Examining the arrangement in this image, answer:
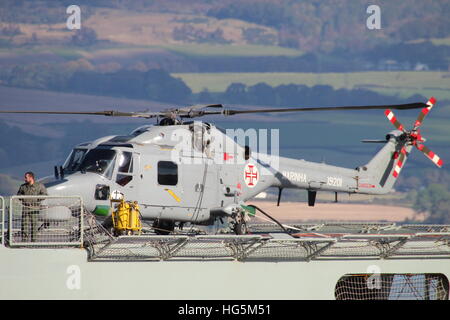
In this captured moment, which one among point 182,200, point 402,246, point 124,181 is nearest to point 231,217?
point 182,200

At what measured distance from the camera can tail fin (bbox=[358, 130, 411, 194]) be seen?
2952 cm

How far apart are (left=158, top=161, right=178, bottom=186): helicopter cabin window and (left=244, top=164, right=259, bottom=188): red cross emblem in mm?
2504

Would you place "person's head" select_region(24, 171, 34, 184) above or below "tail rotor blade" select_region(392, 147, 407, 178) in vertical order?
below

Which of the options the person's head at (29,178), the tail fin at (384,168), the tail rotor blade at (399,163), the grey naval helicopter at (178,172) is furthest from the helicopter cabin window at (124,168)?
the tail rotor blade at (399,163)

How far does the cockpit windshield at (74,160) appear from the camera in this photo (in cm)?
2319

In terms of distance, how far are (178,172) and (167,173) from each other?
32 cm

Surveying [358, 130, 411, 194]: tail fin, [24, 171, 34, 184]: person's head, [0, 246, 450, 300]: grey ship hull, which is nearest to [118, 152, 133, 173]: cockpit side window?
[24, 171, 34, 184]: person's head

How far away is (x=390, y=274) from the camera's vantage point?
22297 millimetres

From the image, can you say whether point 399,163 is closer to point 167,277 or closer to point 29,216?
point 167,277

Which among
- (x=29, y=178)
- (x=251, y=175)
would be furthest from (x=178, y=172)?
(x=29, y=178)

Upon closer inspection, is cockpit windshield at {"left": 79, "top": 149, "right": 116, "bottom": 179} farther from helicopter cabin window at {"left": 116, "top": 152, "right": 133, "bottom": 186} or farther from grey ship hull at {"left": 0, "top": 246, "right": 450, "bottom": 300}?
grey ship hull at {"left": 0, "top": 246, "right": 450, "bottom": 300}

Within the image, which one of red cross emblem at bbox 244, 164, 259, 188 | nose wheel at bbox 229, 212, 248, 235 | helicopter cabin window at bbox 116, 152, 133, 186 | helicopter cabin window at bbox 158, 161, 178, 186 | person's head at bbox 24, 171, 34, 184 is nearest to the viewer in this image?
person's head at bbox 24, 171, 34, 184

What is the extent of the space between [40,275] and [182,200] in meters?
5.45
